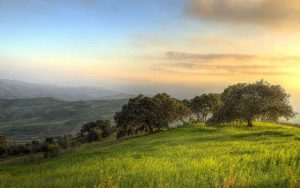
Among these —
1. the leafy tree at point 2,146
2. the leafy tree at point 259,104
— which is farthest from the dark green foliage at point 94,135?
the leafy tree at point 259,104

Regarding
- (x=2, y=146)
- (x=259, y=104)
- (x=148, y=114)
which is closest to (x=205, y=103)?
(x=148, y=114)

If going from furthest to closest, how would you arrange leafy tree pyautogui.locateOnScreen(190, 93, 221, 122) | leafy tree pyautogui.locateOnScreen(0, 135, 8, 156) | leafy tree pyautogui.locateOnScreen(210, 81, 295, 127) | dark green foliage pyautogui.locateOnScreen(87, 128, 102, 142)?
dark green foliage pyautogui.locateOnScreen(87, 128, 102, 142), leafy tree pyautogui.locateOnScreen(190, 93, 221, 122), leafy tree pyautogui.locateOnScreen(0, 135, 8, 156), leafy tree pyautogui.locateOnScreen(210, 81, 295, 127)

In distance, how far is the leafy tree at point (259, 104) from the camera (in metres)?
78.8

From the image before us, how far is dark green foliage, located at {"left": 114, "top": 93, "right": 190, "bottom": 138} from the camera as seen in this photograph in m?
96.2

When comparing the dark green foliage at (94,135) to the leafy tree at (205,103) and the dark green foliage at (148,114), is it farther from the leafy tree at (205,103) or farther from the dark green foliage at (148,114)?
the leafy tree at (205,103)

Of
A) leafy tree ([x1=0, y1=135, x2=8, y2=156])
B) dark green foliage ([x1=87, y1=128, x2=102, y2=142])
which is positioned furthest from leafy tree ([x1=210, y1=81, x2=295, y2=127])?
leafy tree ([x1=0, y1=135, x2=8, y2=156])

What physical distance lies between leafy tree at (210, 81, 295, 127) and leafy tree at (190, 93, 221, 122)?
1265 inches

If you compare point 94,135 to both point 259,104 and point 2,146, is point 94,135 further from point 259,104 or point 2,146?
point 259,104

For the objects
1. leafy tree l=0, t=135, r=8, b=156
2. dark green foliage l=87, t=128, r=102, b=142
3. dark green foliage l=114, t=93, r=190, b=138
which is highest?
dark green foliage l=114, t=93, r=190, b=138

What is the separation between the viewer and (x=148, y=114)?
9612cm

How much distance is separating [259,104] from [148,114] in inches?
1172

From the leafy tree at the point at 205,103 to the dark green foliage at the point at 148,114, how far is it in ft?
48.8

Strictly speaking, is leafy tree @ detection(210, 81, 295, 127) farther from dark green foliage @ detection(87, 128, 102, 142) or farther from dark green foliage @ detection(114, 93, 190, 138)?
dark green foliage @ detection(87, 128, 102, 142)

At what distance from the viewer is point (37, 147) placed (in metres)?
113
